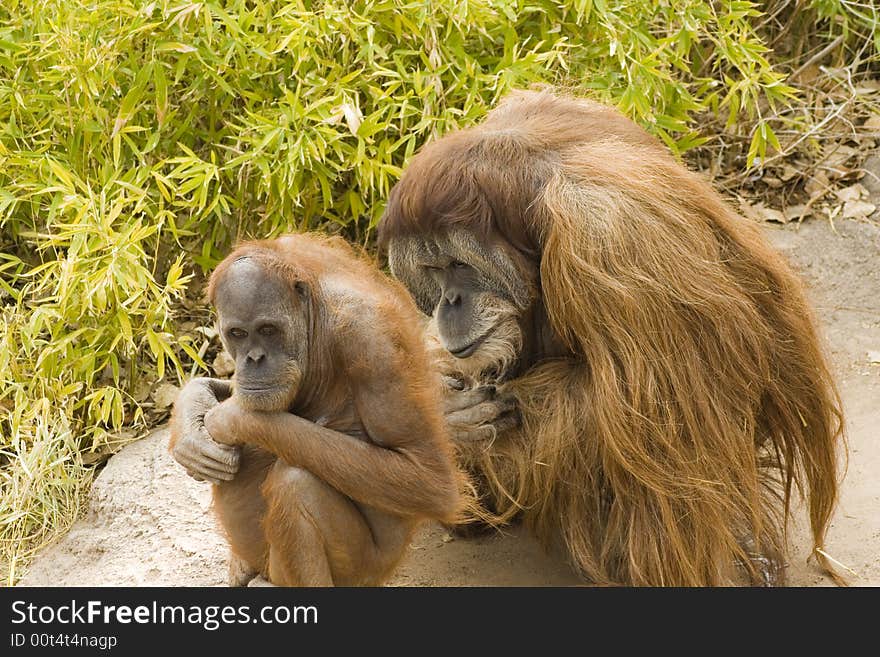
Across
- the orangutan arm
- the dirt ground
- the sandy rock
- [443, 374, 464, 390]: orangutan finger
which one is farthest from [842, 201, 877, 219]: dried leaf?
the orangutan arm

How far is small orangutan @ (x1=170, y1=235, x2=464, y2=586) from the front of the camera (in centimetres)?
303

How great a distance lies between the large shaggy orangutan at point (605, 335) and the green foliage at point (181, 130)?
0.87 metres

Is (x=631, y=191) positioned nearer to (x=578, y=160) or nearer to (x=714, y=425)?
(x=578, y=160)

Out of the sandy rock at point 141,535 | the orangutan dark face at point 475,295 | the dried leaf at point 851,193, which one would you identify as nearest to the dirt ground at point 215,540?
the sandy rock at point 141,535

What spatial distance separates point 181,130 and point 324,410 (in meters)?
1.89

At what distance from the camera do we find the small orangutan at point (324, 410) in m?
3.03

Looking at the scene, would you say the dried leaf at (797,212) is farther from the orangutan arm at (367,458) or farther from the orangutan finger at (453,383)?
the orangutan arm at (367,458)

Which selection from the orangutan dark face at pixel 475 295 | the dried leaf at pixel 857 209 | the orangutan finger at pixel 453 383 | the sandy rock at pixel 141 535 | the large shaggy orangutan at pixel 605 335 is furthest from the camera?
the dried leaf at pixel 857 209

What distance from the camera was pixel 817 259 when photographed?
17.9 feet

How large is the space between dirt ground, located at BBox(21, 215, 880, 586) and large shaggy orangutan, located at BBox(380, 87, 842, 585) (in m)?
0.26

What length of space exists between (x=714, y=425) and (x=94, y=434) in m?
2.24

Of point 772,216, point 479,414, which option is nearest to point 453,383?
point 479,414
